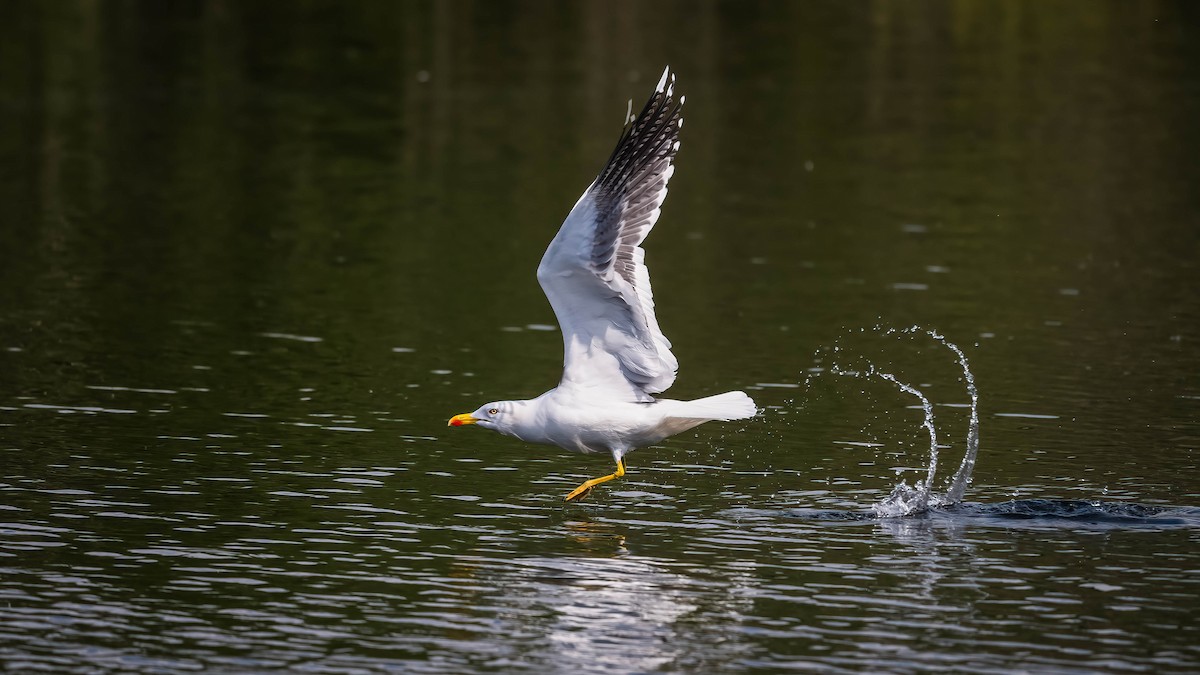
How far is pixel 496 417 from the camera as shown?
1518cm

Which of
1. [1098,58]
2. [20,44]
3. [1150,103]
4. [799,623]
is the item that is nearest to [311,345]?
[799,623]

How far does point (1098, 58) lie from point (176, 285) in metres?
35.0

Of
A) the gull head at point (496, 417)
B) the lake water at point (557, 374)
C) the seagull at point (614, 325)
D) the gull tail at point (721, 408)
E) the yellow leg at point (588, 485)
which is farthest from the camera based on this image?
the gull head at point (496, 417)

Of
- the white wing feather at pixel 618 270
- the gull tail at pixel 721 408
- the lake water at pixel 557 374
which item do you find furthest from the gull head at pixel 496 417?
the gull tail at pixel 721 408

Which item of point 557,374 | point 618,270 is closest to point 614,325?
point 618,270

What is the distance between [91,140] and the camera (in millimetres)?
39031

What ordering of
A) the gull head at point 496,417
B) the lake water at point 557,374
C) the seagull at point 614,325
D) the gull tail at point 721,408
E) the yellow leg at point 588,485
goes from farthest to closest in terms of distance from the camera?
the gull head at point 496,417, the yellow leg at point 588,485, the seagull at point 614,325, the gull tail at point 721,408, the lake water at point 557,374

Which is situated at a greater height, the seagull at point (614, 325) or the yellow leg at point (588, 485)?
the seagull at point (614, 325)

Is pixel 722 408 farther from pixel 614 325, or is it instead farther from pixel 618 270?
pixel 618 270

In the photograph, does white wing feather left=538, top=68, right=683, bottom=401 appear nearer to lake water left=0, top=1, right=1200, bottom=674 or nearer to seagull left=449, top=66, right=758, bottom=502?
seagull left=449, top=66, right=758, bottom=502

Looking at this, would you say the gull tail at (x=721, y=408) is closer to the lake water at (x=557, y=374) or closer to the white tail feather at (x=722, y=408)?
the white tail feather at (x=722, y=408)

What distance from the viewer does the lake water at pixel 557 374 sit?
1205 cm

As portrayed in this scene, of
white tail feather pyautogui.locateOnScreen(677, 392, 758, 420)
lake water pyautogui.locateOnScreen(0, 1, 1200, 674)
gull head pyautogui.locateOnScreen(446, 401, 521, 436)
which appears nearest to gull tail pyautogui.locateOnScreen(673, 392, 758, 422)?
white tail feather pyautogui.locateOnScreen(677, 392, 758, 420)

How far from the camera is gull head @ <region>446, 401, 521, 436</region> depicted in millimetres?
15094
